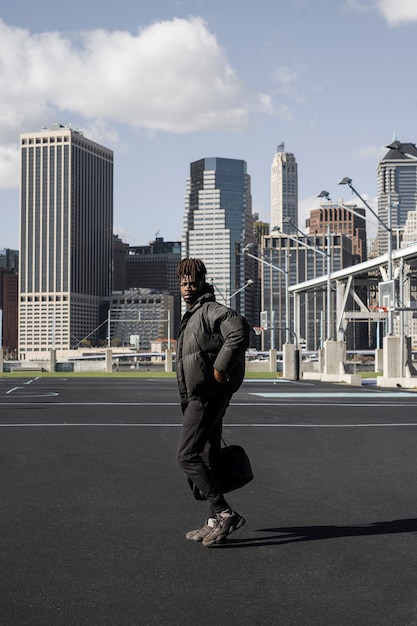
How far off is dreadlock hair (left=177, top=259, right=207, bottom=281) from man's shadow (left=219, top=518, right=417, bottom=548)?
73.8 inches

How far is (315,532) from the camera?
595 centimetres

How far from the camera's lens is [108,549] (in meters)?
5.41

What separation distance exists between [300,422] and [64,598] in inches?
450

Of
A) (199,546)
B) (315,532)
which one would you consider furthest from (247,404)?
(199,546)

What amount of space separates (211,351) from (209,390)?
28 cm

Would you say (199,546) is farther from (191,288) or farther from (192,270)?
(192,270)

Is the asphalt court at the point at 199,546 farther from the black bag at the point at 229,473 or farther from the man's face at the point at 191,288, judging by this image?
the man's face at the point at 191,288

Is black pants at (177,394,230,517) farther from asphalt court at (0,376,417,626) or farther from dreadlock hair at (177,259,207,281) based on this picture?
dreadlock hair at (177,259,207,281)

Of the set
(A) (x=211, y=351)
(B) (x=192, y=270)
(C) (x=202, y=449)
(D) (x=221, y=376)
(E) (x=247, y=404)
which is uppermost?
(B) (x=192, y=270)

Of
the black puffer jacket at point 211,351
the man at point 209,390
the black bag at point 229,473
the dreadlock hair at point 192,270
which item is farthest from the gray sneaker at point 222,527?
the dreadlock hair at point 192,270

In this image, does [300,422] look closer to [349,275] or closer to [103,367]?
[349,275]

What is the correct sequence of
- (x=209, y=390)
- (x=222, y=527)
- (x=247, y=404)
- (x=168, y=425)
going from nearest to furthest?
(x=222, y=527)
(x=209, y=390)
(x=168, y=425)
(x=247, y=404)

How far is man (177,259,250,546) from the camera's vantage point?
561 centimetres

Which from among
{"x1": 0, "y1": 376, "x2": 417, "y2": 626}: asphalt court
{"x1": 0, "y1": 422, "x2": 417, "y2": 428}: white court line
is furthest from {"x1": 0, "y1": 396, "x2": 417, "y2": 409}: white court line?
{"x1": 0, "y1": 376, "x2": 417, "y2": 626}: asphalt court
